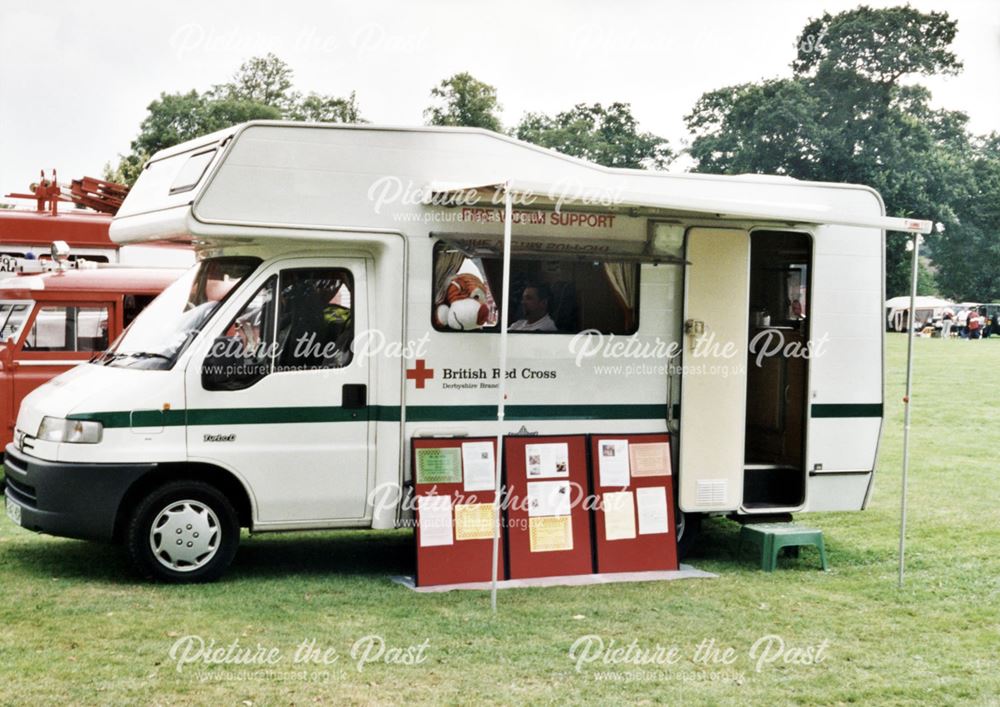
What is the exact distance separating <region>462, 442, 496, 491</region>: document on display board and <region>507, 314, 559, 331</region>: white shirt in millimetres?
841

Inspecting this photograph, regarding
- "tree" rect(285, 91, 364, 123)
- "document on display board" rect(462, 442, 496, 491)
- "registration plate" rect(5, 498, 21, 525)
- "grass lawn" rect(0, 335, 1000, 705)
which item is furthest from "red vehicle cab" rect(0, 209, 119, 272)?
"tree" rect(285, 91, 364, 123)

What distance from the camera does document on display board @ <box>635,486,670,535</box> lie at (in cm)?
882

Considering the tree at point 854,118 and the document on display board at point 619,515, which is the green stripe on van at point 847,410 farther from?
the tree at point 854,118

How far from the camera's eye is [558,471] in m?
8.62

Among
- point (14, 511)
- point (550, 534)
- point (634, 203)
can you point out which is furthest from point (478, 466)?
point (14, 511)

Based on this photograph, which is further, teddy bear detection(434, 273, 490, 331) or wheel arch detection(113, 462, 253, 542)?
teddy bear detection(434, 273, 490, 331)

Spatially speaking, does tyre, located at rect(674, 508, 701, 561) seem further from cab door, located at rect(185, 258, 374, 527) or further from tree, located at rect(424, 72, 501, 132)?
tree, located at rect(424, 72, 501, 132)

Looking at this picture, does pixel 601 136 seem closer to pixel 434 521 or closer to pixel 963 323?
pixel 963 323

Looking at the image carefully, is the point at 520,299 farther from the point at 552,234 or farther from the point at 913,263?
the point at 913,263

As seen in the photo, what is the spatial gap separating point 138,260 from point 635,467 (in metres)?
7.11

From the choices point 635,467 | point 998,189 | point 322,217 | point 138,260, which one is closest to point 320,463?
point 322,217

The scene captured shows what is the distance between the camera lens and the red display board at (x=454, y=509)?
8180 mm

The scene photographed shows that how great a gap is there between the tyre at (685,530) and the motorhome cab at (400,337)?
0.05m

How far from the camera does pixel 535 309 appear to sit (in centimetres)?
866
